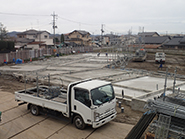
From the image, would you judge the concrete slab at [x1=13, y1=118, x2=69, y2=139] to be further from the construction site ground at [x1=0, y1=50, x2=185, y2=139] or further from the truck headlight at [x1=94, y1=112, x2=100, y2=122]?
the truck headlight at [x1=94, y1=112, x2=100, y2=122]

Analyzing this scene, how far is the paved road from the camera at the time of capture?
19.9ft

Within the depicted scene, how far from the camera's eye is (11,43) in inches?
1102

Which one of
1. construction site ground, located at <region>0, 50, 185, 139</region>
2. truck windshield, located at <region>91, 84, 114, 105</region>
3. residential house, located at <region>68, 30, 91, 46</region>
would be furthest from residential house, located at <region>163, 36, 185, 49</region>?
truck windshield, located at <region>91, 84, 114, 105</region>

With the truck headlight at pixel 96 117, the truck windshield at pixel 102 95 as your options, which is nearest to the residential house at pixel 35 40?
the truck windshield at pixel 102 95

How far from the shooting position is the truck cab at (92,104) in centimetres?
593

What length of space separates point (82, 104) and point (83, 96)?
269 mm

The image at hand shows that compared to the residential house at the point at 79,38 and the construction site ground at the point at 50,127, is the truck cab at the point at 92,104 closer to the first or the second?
the construction site ground at the point at 50,127

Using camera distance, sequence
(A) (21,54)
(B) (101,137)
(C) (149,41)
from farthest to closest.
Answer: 1. (C) (149,41)
2. (A) (21,54)
3. (B) (101,137)

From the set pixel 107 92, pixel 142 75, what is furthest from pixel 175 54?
pixel 107 92

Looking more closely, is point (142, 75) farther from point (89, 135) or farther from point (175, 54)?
point (175, 54)

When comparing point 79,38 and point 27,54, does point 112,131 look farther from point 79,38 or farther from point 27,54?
point 79,38

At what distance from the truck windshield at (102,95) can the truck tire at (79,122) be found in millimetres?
879

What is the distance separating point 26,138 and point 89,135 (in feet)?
6.84

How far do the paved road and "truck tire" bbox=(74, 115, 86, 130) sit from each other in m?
0.14
